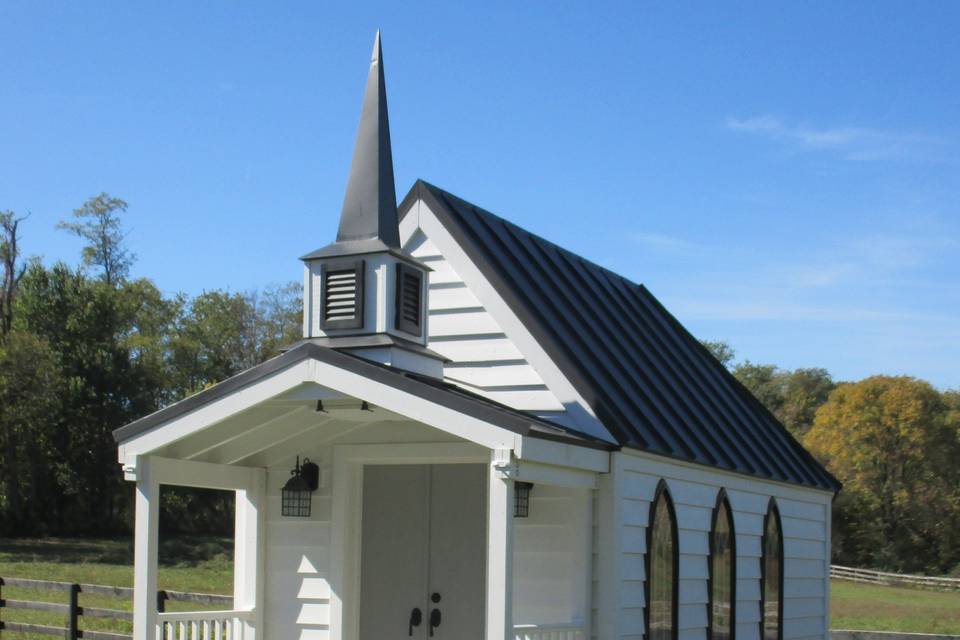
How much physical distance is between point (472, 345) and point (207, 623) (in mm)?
3456

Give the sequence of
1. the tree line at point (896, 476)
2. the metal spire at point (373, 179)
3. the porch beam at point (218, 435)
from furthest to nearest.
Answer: the tree line at point (896, 476) → the metal spire at point (373, 179) → the porch beam at point (218, 435)

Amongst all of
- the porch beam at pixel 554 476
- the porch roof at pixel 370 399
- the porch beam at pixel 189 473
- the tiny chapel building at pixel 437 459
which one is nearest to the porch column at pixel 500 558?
the tiny chapel building at pixel 437 459

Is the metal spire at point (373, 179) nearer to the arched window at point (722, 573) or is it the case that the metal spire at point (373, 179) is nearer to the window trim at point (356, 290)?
the window trim at point (356, 290)

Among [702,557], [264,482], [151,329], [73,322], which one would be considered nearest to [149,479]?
[264,482]

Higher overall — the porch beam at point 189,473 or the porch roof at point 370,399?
the porch roof at point 370,399

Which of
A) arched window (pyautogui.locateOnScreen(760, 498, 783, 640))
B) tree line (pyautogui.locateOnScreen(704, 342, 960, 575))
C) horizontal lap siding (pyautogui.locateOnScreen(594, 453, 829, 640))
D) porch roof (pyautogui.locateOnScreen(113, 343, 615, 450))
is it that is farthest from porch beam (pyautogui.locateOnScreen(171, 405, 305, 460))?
tree line (pyautogui.locateOnScreen(704, 342, 960, 575))

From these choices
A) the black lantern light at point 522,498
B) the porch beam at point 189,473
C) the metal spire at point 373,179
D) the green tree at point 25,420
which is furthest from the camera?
the green tree at point 25,420

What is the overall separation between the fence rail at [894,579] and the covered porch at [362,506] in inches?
1422

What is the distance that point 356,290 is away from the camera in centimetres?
1048

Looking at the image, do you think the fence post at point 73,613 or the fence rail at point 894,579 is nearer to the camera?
the fence post at point 73,613

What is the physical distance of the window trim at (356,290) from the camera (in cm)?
1039

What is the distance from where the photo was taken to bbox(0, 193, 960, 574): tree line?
145ft

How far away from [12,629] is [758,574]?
10295 mm

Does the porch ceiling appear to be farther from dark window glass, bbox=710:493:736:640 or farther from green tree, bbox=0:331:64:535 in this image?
green tree, bbox=0:331:64:535
